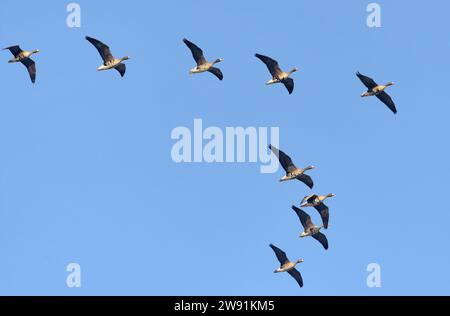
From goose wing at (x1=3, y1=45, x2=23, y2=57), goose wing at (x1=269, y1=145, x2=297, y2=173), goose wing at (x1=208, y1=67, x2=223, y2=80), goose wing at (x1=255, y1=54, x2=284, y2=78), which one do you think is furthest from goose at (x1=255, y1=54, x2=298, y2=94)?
goose wing at (x1=3, y1=45, x2=23, y2=57)

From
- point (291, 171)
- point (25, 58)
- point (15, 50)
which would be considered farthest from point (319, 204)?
point (15, 50)

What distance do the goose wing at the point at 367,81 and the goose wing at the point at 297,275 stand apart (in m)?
13.5

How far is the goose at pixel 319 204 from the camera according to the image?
8672 centimetres

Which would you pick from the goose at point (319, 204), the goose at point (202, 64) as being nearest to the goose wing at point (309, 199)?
the goose at point (319, 204)

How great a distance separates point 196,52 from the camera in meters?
87.9

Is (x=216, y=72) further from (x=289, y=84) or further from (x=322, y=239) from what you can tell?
(x=322, y=239)

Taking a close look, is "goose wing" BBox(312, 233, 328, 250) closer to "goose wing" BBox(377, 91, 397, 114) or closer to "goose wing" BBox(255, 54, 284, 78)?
"goose wing" BBox(377, 91, 397, 114)

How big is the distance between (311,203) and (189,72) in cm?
1212

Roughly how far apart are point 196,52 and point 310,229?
1420 cm

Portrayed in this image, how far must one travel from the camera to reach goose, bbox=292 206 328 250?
8731 cm

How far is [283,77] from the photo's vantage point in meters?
88.1

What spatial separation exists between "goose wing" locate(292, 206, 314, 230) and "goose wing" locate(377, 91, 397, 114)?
9184 mm
